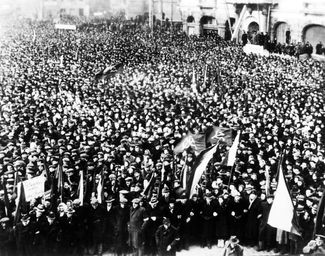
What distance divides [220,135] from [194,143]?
35.3 inches

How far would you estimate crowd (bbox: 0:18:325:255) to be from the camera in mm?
8938

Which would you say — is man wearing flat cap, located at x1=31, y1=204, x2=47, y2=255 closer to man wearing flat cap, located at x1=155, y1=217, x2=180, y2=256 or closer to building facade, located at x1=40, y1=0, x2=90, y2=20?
man wearing flat cap, located at x1=155, y1=217, x2=180, y2=256

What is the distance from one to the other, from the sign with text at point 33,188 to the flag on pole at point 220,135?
534 centimetres

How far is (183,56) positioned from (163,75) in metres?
4.63

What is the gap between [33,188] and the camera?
29.5 feet

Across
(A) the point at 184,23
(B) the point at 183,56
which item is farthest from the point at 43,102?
(A) the point at 184,23

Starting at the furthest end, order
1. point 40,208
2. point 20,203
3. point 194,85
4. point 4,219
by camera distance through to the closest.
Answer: point 194,85 → point 40,208 → point 20,203 → point 4,219

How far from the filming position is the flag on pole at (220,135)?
1260 centimetres

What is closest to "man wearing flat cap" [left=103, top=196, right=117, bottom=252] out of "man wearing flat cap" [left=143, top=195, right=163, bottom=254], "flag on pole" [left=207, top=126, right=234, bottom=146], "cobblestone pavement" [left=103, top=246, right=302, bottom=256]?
"cobblestone pavement" [left=103, top=246, right=302, bottom=256]

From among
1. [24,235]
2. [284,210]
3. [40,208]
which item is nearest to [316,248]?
[284,210]

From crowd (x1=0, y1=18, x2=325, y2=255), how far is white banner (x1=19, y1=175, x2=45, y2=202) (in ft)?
0.59

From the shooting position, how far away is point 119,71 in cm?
2423

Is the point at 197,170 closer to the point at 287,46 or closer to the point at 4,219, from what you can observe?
the point at 4,219

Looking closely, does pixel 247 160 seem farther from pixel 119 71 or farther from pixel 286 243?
pixel 119 71
